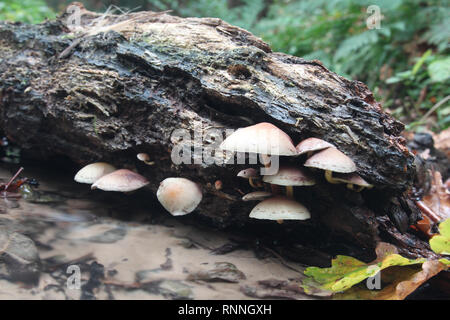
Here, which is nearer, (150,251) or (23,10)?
(150,251)

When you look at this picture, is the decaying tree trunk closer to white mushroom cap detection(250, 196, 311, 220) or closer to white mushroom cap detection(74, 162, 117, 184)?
white mushroom cap detection(74, 162, 117, 184)

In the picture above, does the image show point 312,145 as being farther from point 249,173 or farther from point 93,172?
point 93,172

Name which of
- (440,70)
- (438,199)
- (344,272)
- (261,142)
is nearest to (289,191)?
(261,142)

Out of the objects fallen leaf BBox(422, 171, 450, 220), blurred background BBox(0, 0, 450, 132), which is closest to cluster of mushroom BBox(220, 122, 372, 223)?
fallen leaf BBox(422, 171, 450, 220)

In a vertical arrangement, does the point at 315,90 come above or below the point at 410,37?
below

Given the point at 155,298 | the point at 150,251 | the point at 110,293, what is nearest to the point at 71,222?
the point at 150,251

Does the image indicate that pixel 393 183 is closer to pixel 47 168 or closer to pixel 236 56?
pixel 236 56

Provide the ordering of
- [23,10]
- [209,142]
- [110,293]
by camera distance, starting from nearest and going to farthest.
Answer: [110,293], [209,142], [23,10]
